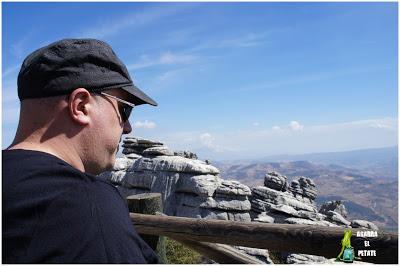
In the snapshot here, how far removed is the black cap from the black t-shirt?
0.53 meters

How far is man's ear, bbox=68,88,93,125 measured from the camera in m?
1.98

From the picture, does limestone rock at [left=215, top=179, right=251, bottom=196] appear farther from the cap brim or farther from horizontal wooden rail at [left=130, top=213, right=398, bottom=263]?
the cap brim

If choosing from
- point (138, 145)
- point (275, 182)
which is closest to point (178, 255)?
point (275, 182)

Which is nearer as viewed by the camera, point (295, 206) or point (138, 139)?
point (295, 206)

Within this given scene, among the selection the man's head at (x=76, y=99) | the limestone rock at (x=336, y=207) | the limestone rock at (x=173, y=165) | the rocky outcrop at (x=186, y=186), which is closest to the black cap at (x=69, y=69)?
the man's head at (x=76, y=99)

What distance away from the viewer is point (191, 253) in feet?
67.8

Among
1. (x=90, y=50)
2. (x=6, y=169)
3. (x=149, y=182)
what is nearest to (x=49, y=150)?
(x=6, y=169)

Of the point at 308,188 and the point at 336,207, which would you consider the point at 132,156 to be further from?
the point at 336,207

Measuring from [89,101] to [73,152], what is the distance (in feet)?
0.98

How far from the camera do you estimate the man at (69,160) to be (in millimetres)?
1545

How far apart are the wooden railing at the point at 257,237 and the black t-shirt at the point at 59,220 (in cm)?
244

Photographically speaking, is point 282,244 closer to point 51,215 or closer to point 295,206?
point 51,215

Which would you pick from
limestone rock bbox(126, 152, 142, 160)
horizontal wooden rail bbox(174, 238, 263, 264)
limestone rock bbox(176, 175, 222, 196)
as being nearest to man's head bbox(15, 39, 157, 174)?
horizontal wooden rail bbox(174, 238, 263, 264)

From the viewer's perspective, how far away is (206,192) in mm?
32688
